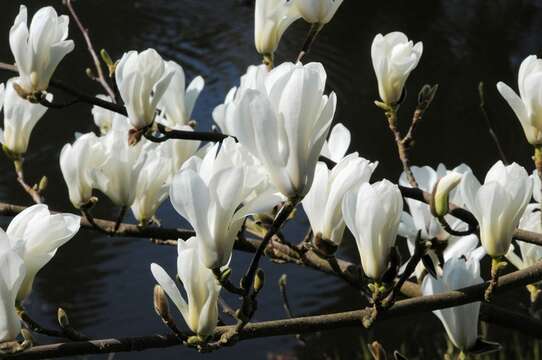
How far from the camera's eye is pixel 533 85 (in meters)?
0.79

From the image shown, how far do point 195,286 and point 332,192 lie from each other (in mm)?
126

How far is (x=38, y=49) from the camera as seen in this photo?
91cm

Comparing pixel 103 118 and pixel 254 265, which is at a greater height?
pixel 254 265

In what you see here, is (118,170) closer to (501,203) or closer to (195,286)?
(195,286)

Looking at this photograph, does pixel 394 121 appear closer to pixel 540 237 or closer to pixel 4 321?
pixel 540 237

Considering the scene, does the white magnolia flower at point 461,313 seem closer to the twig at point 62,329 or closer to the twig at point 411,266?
the twig at point 411,266

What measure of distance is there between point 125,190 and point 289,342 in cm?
203

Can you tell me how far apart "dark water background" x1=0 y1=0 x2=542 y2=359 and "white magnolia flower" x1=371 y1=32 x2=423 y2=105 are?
A: 1.50m

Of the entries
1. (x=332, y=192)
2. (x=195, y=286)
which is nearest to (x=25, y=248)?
(x=195, y=286)

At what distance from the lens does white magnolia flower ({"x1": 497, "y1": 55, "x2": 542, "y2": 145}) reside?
79 cm

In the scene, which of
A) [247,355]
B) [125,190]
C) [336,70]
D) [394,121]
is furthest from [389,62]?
[336,70]

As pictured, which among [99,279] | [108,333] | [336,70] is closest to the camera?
[108,333]

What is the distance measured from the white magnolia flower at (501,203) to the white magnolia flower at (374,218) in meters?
0.09

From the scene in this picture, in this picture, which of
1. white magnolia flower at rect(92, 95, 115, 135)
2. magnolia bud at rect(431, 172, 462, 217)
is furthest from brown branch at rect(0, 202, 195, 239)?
white magnolia flower at rect(92, 95, 115, 135)
